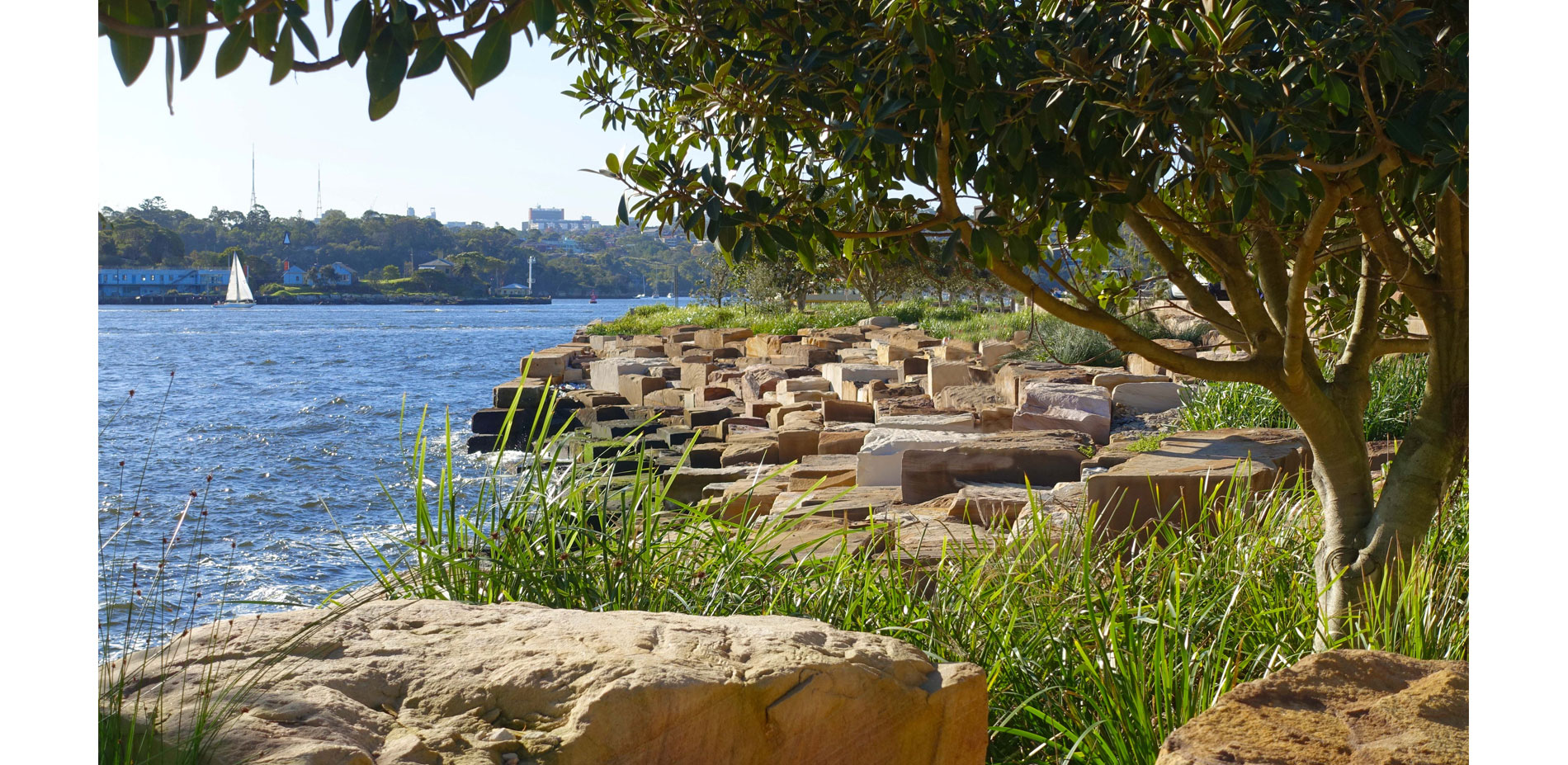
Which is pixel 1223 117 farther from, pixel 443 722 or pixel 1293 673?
pixel 443 722

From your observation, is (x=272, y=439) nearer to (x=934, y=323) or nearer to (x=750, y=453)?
(x=750, y=453)

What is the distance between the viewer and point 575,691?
2.06 m

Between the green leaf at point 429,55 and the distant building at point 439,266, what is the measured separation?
5015cm

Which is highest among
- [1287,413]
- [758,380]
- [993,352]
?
[993,352]

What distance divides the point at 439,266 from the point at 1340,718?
5369 centimetres

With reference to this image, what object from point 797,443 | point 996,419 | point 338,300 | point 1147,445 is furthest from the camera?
point 338,300

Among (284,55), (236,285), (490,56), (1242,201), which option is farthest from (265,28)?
(236,285)

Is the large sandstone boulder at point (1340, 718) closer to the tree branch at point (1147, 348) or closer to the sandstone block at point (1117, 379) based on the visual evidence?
the tree branch at point (1147, 348)

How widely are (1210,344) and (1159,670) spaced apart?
490 inches

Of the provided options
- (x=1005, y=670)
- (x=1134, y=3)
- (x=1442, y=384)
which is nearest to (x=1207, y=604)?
(x=1005, y=670)

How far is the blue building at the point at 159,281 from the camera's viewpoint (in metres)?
16.4

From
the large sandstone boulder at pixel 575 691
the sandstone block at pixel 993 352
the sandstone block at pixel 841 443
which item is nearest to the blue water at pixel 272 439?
the large sandstone boulder at pixel 575 691

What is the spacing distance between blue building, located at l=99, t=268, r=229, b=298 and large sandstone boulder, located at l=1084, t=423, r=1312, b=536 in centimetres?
1195

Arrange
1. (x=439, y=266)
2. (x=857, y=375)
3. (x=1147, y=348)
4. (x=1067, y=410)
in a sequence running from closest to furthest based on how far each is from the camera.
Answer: (x=1147, y=348), (x=1067, y=410), (x=857, y=375), (x=439, y=266)
